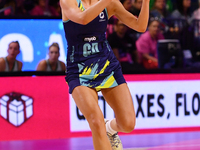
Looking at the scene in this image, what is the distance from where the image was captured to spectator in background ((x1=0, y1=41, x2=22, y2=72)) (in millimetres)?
5207

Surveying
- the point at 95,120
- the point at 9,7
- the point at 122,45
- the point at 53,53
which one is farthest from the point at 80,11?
the point at 9,7

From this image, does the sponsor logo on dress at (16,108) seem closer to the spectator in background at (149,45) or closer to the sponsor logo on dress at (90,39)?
the spectator in background at (149,45)

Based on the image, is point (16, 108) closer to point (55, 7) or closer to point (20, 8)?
point (20, 8)

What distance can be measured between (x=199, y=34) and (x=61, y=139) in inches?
142

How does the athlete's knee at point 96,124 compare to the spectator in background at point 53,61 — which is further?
the spectator in background at point 53,61

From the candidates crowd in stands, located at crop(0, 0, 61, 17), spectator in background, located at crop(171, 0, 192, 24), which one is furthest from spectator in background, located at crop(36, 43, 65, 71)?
spectator in background, located at crop(171, 0, 192, 24)

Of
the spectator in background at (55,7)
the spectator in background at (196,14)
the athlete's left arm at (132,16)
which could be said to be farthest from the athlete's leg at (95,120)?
the spectator in background at (196,14)

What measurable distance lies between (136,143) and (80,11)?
251 cm

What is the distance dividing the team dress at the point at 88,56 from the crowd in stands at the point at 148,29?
2406 mm

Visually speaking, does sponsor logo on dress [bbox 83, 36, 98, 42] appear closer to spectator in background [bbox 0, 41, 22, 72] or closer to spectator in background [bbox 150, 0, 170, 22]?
spectator in background [bbox 0, 41, 22, 72]

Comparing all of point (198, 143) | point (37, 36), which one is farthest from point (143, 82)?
point (37, 36)

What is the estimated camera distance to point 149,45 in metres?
6.24

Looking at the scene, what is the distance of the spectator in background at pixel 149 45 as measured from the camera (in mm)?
6145

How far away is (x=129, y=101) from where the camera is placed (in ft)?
10.8
